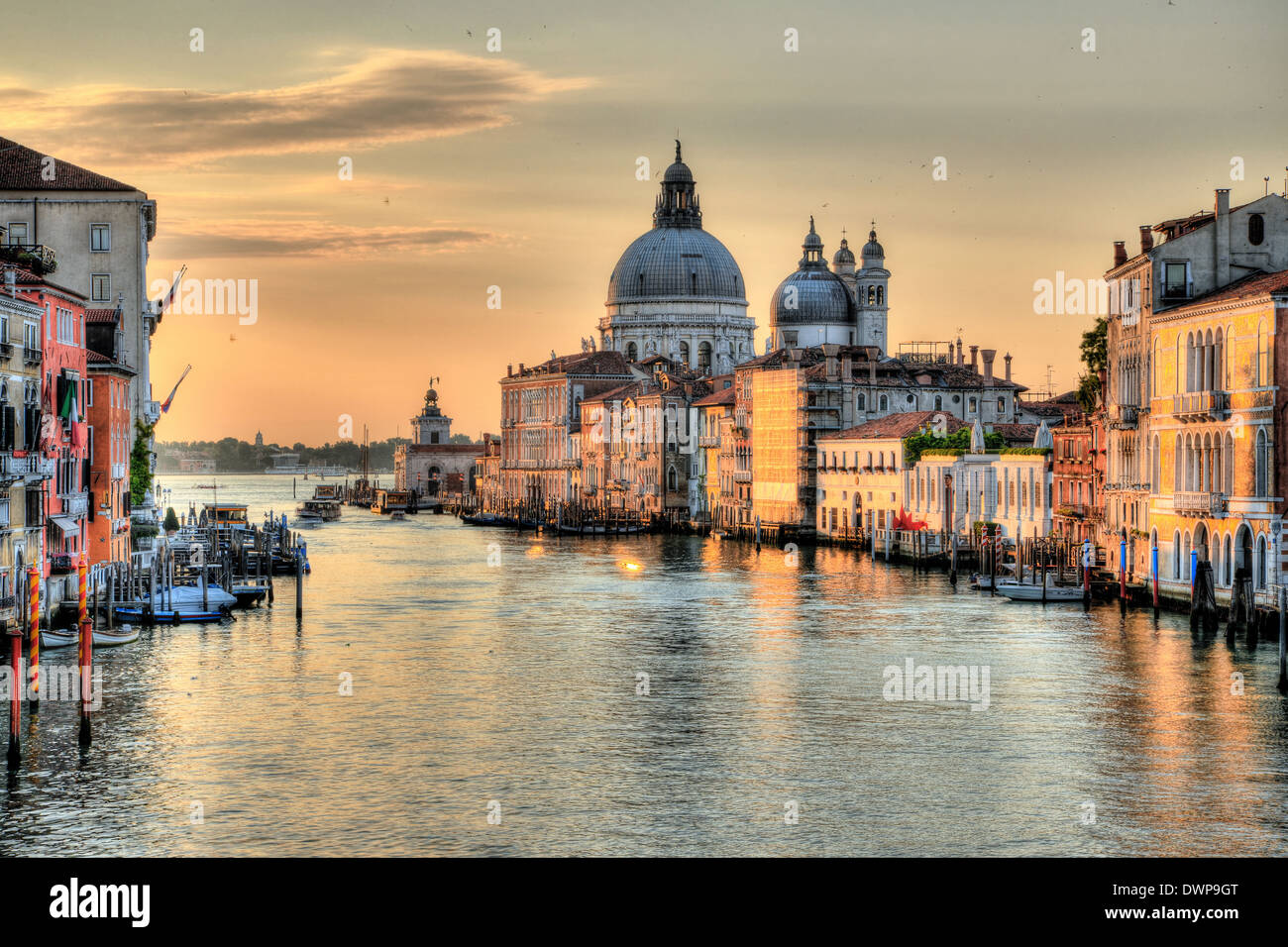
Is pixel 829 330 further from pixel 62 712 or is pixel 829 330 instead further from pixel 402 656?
pixel 62 712

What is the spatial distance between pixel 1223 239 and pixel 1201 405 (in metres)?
4.40

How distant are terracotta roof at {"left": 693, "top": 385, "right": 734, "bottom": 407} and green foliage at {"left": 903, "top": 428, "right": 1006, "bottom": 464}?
21.9 m

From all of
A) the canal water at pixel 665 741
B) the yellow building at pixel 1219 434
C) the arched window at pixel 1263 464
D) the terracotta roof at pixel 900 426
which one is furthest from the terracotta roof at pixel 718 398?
the arched window at pixel 1263 464

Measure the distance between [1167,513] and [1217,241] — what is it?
5.64 meters

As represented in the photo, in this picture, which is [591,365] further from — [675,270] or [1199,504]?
[1199,504]

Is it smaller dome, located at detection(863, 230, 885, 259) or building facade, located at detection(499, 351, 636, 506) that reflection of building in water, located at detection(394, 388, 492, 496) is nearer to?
building facade, located at detection(499, 351, 636, 506)

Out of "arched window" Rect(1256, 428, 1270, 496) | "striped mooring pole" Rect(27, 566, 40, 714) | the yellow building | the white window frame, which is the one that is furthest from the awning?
"arched window" Rect(1256, 428, 1270, 496)

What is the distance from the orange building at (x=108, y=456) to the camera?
37719mm

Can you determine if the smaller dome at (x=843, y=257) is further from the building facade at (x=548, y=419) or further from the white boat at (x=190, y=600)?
the white boat at (x=190, y=600)

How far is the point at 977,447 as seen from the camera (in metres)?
59.7

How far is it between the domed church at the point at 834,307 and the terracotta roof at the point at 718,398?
10.7m

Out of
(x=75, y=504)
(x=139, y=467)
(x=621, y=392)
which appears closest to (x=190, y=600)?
(x=75, y=504)

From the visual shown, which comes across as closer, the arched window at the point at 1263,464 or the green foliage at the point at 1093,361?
the arched window at the point at 1263,464

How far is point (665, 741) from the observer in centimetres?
2377
